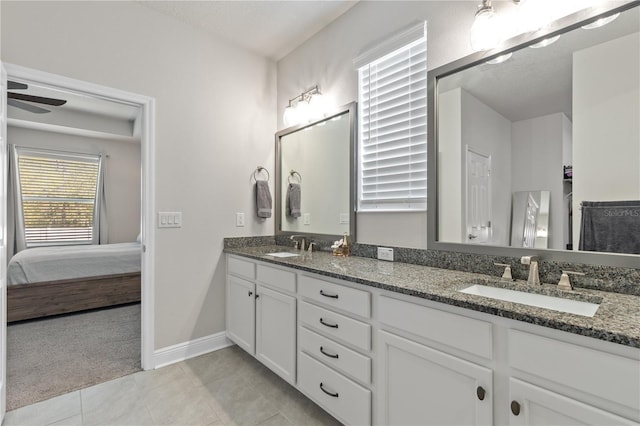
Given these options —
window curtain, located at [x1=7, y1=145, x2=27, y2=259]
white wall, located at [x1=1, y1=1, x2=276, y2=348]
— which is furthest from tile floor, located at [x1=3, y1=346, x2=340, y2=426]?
window curtain, located at [x1=7, y1=145, x2=27, y2=259]

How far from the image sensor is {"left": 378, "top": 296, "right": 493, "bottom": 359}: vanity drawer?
1047 millimetres

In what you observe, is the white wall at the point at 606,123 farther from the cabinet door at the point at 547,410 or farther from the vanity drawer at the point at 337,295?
the vanity drawer at the point at 337,295

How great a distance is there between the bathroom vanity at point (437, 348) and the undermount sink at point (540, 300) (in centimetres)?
3

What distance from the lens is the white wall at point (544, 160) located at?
1.36 meters

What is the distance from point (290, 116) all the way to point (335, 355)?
1.95 metres

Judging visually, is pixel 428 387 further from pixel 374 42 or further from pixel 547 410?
pixel 374 42

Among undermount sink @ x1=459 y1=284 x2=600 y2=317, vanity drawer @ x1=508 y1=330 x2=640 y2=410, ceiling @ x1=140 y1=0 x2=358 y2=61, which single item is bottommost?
vanity drawer @ x1=508 y1=330 x2=640 y2=410

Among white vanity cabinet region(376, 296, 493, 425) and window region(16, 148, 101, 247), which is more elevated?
window region(16, 148, 101, 247)

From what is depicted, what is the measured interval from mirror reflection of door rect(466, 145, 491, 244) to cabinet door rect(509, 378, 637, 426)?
0.78 m

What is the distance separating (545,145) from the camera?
1.41m

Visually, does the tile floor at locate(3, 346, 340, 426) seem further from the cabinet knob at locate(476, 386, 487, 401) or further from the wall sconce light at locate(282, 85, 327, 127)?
the wall sconce light at locate(282, 85, 327, 127)

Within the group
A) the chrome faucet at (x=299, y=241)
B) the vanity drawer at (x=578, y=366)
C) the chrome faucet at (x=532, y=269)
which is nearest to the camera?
the vanity drawer at (x=578, y=366)

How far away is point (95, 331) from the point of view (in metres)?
3.04

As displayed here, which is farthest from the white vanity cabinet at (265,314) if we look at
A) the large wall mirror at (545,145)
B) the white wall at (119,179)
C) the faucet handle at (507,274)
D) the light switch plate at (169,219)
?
the white wall at (119,179)
